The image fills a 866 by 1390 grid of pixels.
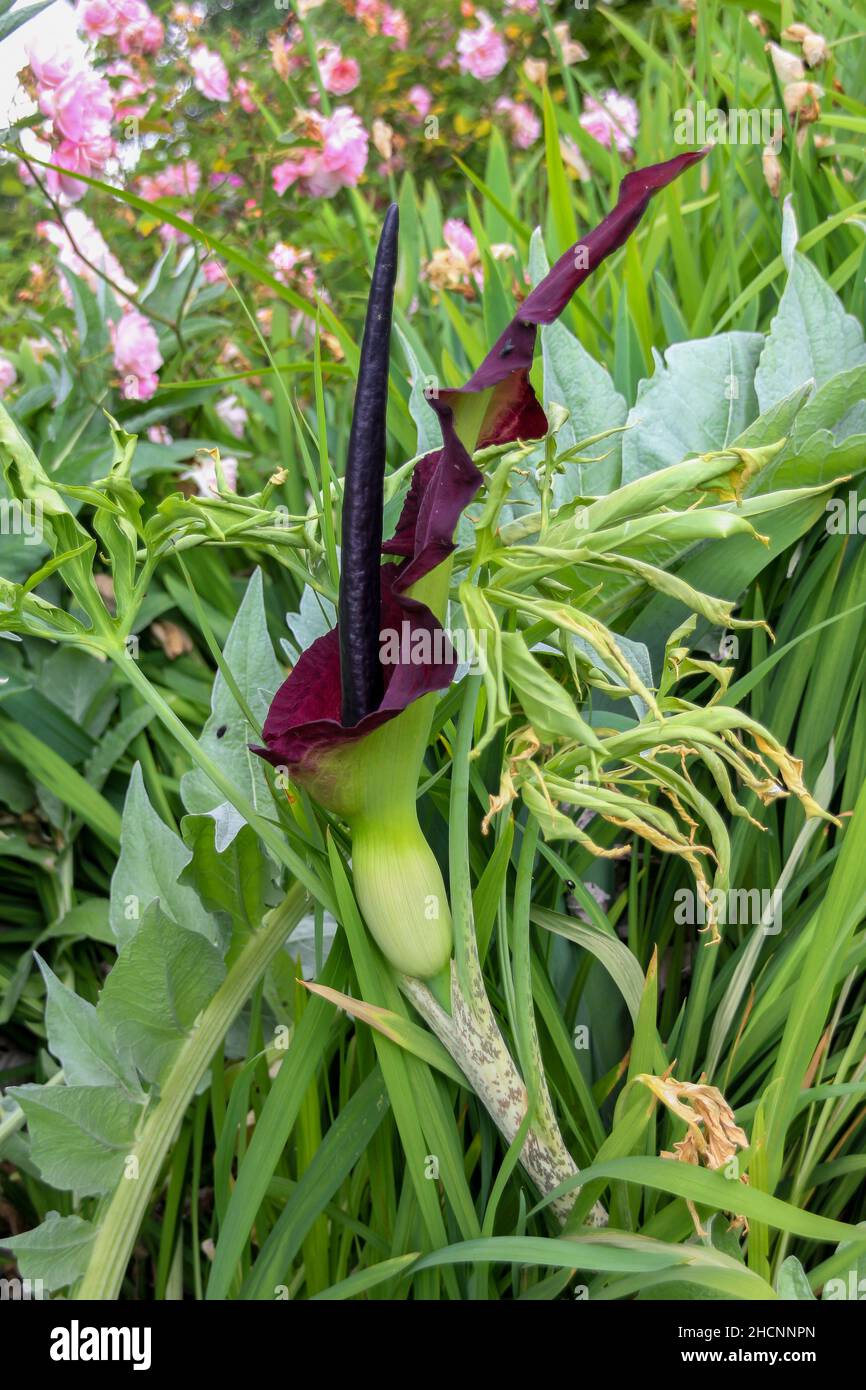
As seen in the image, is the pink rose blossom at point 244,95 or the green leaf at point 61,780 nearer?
the green leaf at point 61,780

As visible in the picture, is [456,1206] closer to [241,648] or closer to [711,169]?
[241,648]

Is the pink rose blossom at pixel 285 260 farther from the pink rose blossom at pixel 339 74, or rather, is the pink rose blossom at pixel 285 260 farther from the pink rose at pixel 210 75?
the pink rose blossom at pixel 339 74

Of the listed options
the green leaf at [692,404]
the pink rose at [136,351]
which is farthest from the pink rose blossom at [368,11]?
the green leaf at [692,404]

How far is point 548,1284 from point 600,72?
2.44 meters

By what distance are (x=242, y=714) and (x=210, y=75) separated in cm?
115

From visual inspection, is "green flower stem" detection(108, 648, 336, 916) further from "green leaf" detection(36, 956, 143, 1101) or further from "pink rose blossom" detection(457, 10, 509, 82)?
"pink rose blossom" detection(457, 10, 509, 82)

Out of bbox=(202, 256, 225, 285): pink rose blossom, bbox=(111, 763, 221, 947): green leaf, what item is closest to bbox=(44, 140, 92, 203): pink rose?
bbox=(202, 256, 225, 285): pink rose blossom

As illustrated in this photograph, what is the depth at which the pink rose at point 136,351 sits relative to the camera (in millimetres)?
910

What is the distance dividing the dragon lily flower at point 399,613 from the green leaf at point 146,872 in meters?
0.18

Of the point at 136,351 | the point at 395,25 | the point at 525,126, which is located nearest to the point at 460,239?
the point at 136,351

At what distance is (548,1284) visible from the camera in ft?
1.50

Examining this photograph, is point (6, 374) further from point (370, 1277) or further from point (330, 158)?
point (370, 1277)

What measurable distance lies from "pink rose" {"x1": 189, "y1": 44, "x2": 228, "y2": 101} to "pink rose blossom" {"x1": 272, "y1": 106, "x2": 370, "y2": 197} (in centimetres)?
21

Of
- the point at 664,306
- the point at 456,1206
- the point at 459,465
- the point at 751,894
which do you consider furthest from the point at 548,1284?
the point at 664,306
